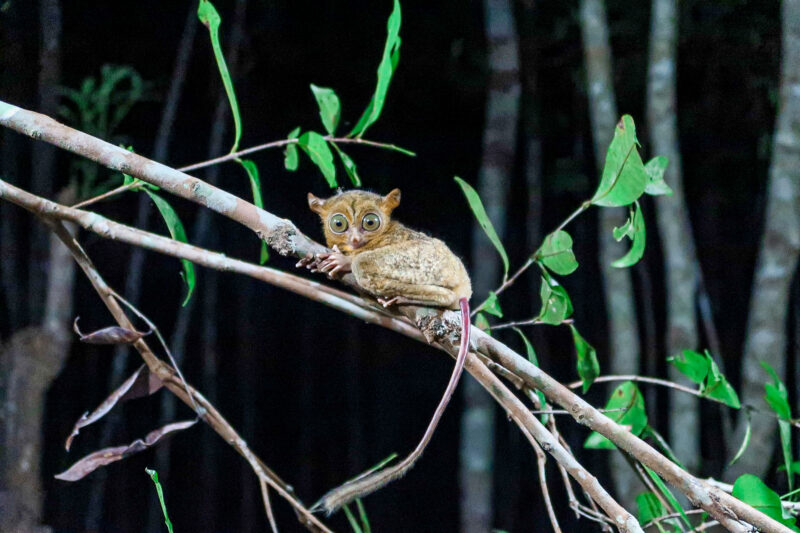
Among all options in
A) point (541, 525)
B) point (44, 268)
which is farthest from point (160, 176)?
point (541, 525)

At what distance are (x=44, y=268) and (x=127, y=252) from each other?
32 cm

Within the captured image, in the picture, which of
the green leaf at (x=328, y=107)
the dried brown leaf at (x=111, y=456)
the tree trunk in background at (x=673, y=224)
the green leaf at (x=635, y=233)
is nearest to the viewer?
the green leaf at (x=635, y=233)

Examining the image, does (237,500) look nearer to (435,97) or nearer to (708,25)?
(435,97)

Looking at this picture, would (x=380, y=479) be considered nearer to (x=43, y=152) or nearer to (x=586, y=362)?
(x=586, y=362)

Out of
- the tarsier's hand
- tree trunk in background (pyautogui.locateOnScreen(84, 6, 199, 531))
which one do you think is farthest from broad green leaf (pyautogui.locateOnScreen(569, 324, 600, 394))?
tree trunk in background (pyautogui.locateOnScreen(84, 6, 199, 531))

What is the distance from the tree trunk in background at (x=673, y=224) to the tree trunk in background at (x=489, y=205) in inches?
19.5

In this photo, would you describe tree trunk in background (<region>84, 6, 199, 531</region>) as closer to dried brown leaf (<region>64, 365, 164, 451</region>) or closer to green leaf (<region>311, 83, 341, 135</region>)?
dried brown leaf (<region>64, 365, 164, 451</region>)

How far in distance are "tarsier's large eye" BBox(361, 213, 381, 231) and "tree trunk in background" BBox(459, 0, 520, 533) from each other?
1234mm

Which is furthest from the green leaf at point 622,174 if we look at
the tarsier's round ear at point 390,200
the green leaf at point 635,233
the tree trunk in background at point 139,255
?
the tree trunk in background at point 139,255

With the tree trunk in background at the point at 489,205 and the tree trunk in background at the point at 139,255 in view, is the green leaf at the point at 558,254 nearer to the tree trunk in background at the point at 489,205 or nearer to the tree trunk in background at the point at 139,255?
the tree trunk in background at the point at 489,205

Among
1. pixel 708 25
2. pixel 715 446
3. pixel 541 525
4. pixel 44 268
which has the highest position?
pixel 708 25

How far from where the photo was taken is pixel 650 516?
165 centimetres

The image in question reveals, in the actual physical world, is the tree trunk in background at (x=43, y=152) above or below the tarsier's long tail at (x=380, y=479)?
above

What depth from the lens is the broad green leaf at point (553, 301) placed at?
1.46 metres
